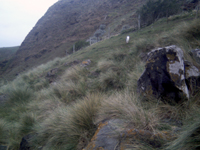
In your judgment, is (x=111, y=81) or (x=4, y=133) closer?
(x=4, y=133)

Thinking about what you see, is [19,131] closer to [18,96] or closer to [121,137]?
[18,96]

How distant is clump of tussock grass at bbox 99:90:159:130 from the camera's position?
5.99 ft

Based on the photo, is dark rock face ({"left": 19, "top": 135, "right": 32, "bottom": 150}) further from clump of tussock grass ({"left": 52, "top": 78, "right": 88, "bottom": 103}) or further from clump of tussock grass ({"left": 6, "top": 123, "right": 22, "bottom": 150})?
clump of tussock grass ({"left": 52, "top": 78, "right": 88, "bottom": 103})

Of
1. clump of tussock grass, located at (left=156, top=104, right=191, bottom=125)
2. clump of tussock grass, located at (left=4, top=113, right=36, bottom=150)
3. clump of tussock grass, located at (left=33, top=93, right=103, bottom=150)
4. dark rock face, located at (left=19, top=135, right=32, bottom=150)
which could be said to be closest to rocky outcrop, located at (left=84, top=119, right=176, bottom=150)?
clump of tussock grass, located at (left=156, top=104, right=191, bottom=125)

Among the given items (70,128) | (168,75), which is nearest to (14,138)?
(70,128)

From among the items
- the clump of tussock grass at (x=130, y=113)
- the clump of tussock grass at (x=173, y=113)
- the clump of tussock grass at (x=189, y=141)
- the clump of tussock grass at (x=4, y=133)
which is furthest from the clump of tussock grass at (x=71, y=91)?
the clump of tussock grass at (x=189, y=141)

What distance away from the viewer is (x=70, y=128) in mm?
2494

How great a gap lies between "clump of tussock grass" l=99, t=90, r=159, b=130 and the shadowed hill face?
25091mm

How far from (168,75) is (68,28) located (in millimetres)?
42384

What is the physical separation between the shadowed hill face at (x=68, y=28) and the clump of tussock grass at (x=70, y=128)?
25.0 meters

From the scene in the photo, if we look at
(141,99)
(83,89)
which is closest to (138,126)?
(141,99)

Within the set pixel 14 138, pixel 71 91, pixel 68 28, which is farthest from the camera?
pixel 68 28

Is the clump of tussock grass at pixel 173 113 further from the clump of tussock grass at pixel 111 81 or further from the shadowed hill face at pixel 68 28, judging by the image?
the shadowed hill face at pixel 68 28

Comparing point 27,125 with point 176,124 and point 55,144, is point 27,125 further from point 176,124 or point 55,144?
point 176,124
